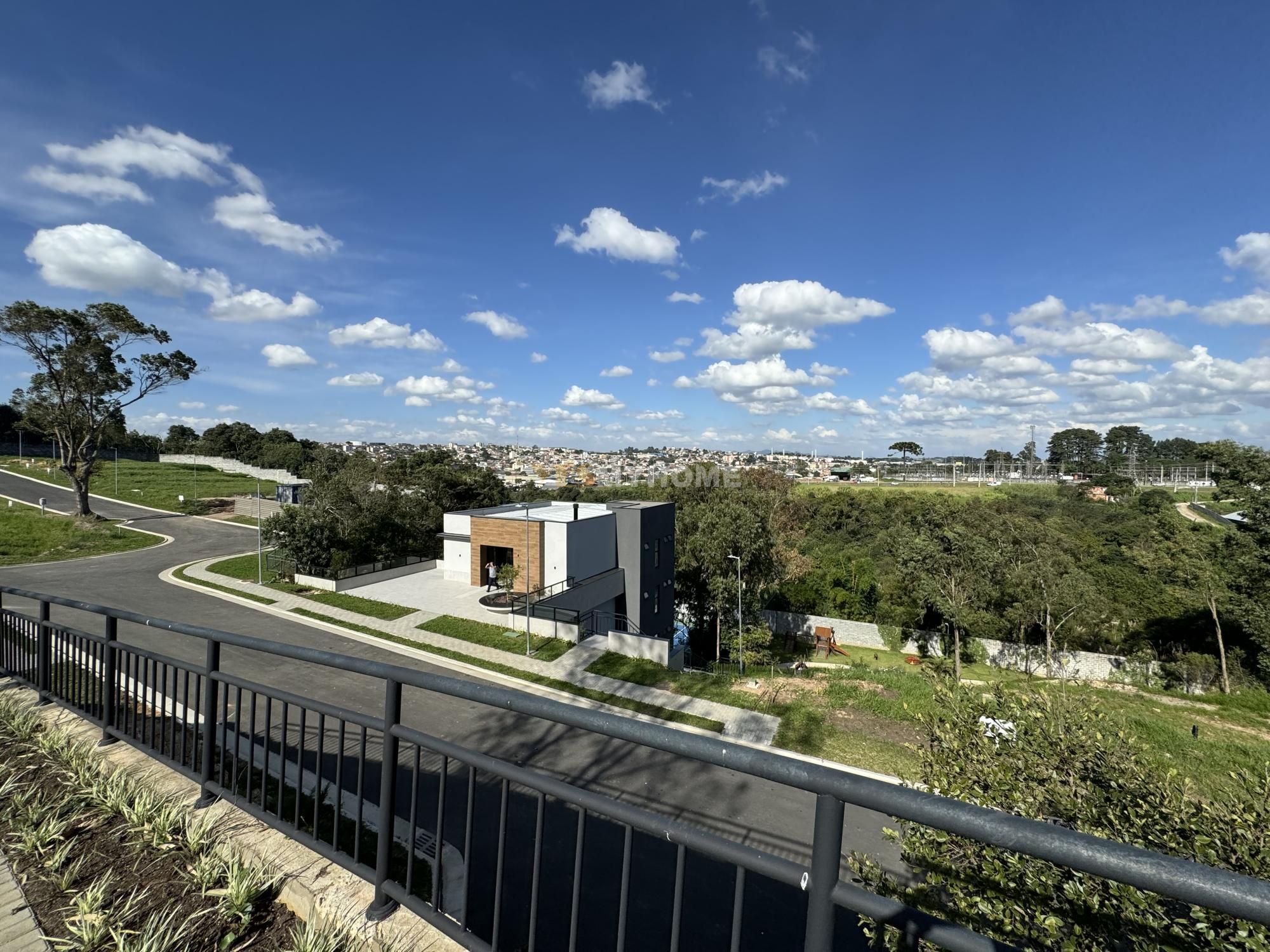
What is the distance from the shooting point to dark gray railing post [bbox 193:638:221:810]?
3.23 metres

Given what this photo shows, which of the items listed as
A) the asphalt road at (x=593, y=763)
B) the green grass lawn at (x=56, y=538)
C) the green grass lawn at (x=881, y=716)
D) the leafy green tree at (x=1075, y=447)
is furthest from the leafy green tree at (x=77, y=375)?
the leafy green tree at (x=1075, y=447)

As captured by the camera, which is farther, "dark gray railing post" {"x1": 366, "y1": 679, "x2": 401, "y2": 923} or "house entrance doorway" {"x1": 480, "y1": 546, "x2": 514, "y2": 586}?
"house entrance doorway" {"x1": 480, "y1": 546, "x2": 514, "y2": 586}

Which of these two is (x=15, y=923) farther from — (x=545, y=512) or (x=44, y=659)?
(x=545, y=512)

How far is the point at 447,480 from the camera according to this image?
36125 millimetres

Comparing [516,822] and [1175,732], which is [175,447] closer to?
[516,822]

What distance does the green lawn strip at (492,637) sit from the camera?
1548 cm

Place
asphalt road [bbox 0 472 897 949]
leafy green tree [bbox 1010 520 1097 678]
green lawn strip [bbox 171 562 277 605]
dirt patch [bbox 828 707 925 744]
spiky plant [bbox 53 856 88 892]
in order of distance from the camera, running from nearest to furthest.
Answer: spiky plant [bbox 53 856 88 892], asphalt road [bbox 0 472 897 949], dirt patch [bbox 828 707 925 744], green lawn strip [bbox 171 562 277 605], leafy green tree [bbox 1010 520 1097 678]

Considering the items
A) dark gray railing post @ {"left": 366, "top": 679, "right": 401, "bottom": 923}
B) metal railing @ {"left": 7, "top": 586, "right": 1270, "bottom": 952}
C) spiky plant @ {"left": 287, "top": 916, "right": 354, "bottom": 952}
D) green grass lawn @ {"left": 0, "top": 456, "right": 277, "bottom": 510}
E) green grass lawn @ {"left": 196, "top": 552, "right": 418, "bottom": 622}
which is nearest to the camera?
metal railing @ {"left": 7, "top": 586, "right": 1270, "bottom": 952}

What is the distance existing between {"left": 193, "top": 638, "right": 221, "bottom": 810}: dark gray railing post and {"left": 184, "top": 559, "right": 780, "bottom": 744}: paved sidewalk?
31.3 ft

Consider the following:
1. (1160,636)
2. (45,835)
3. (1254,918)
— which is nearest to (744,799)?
(45,835)

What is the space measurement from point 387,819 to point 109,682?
115 inches

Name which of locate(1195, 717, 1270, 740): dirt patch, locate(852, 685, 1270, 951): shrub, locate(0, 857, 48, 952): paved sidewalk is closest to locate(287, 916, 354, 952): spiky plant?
locate(0, 857, 48, 952): paved sidewalk

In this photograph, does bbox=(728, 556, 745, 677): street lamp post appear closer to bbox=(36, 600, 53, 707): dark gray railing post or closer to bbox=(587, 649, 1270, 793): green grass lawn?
bbox=(587, 649, 1270, 793): green grass lawn

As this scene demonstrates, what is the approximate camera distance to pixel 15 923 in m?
2.46
